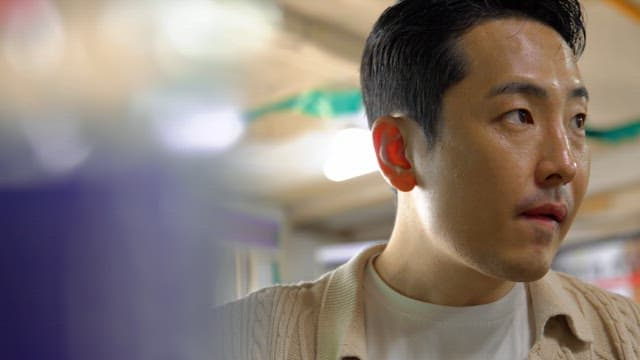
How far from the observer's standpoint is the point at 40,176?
0.75 feet

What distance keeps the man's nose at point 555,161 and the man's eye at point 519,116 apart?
1.2 inches

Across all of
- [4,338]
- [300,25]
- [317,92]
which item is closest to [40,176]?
[4,338]

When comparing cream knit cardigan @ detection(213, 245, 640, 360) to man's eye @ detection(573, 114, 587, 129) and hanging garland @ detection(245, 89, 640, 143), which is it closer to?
man's eye @ detection(573, 114, 587, 129)

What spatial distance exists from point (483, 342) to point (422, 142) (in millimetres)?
279

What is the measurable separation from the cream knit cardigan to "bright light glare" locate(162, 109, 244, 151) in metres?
0.70

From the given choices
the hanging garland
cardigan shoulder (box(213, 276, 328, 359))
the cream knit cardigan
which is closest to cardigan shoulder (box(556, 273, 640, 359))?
the cream knit cardigan

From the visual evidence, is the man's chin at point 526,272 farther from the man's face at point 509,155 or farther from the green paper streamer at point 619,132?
the green paper streamer at point 619,132

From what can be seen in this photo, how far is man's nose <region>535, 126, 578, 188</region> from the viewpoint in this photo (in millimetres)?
925

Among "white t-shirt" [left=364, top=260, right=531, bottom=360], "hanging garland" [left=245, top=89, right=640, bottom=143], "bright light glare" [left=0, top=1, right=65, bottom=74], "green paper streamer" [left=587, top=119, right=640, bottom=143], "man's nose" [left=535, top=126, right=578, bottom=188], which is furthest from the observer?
"green paper streamer" [left=587, top=119, right=640, bottom=143]

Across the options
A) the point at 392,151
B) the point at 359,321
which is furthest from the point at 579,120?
the point at 359,321

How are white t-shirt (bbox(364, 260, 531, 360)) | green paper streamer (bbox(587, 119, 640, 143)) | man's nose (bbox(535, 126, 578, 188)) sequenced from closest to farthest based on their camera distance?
man's nose (bbox(535, 126, 578, 188)), white t-shirt (bbox(364, 260, 531, 360)), green paper streamer (bbox(587, 119, 640, 143))

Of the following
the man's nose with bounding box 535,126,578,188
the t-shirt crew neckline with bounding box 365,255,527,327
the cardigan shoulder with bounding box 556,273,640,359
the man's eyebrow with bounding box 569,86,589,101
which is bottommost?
the cardigan shoulder with bounding box 556,273,640,359

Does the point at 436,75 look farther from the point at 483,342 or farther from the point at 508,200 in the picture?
the point at 483,342

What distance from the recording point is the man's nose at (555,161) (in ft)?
3.03
